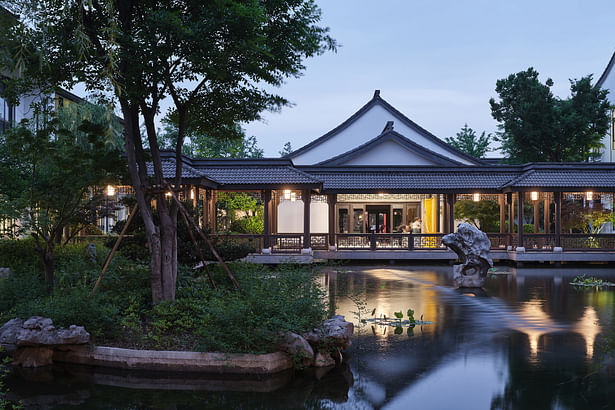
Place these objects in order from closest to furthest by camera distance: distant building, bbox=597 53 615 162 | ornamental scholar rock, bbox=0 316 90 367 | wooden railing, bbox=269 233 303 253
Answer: ornamental scholar rock, bbox=0 316 90 367 < wooden railing, bbox=269 233 303 253 < distant building, bbox=597 53 615 162

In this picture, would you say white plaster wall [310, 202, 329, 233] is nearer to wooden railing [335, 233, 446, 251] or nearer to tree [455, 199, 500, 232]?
wooden railing [335, 233, 446, 251]

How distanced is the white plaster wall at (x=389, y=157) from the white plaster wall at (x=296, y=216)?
3.14 m

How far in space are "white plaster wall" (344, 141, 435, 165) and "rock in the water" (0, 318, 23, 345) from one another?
23.6 m

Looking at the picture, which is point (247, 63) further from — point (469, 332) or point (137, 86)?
point (469, 332)

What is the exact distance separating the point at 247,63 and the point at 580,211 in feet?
94.2

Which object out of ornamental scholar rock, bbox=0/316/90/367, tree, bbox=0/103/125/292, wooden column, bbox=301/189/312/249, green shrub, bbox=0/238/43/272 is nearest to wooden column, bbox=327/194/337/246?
wooden column, bbox=301/189/312/249

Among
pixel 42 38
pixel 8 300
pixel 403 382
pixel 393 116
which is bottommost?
pixel 403 382

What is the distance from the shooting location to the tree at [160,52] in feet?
27.9

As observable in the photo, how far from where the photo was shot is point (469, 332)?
34.2ft

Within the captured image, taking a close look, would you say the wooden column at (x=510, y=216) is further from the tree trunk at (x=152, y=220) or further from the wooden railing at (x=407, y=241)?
the tree trunk at (x=152, y=220)

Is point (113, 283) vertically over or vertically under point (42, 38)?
under

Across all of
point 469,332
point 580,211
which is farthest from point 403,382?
point 580,211

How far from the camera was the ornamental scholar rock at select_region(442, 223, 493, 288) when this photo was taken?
16.8m

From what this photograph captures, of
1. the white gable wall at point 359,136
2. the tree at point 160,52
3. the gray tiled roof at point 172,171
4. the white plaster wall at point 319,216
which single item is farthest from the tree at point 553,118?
the tree at point 160,52
